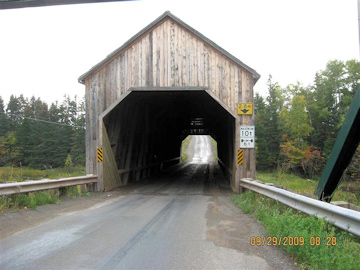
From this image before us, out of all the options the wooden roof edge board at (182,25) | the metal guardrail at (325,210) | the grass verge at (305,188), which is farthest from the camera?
the wooden roof edge board at (182,25)

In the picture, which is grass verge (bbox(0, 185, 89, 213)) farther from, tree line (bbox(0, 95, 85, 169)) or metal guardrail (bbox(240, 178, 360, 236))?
tree line (bbox(0, 95, 85, 169))

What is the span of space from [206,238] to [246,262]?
4.14 ft

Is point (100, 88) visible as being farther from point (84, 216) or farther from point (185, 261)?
point (185, 261)

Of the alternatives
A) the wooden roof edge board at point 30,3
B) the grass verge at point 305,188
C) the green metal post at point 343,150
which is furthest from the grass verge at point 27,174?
the green metal post at point 343,150

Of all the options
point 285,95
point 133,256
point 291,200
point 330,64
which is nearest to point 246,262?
point 133,256

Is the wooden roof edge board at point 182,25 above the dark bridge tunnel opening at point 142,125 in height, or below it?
above

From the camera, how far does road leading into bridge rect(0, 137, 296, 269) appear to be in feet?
12.7

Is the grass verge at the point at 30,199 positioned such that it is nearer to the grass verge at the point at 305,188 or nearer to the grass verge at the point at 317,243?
the grass verge at the point at 317,243

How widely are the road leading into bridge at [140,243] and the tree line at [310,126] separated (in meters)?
31.8

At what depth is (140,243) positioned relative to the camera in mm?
4719

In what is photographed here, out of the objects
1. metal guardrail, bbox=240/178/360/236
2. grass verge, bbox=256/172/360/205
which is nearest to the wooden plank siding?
grass verge, bbox=256/172/360/205

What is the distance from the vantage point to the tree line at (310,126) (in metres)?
37.8

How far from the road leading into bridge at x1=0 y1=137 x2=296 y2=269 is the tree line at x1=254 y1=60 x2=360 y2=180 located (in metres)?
31.8

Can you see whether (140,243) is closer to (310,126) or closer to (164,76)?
(164,76)
